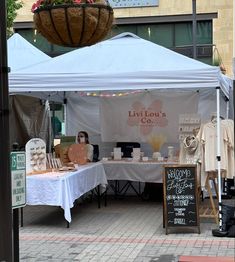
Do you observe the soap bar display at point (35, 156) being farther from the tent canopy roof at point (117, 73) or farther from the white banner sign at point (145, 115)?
the white banner sign at point (145, 115)

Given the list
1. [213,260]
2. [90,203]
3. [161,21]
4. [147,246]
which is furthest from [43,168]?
[161,21]

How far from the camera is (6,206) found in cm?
389

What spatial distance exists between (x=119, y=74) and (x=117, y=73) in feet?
0.13

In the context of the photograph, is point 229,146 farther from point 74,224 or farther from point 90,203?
point 90,203

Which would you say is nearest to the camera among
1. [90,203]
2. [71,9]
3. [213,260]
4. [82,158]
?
[71,9]

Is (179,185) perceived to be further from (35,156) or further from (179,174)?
(35,156)

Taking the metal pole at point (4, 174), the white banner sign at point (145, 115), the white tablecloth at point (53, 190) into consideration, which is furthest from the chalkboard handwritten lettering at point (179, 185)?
the metal pole at point (4, 174)

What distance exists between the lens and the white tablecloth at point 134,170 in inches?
428

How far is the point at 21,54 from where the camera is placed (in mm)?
11719

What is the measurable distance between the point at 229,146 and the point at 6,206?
5.14m

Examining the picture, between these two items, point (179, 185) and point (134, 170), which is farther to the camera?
point (134, 170)

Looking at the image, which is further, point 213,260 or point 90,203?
point 90,203

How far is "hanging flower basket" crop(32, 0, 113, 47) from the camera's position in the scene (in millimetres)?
4246

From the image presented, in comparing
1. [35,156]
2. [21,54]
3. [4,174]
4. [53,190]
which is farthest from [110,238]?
[21,54]
